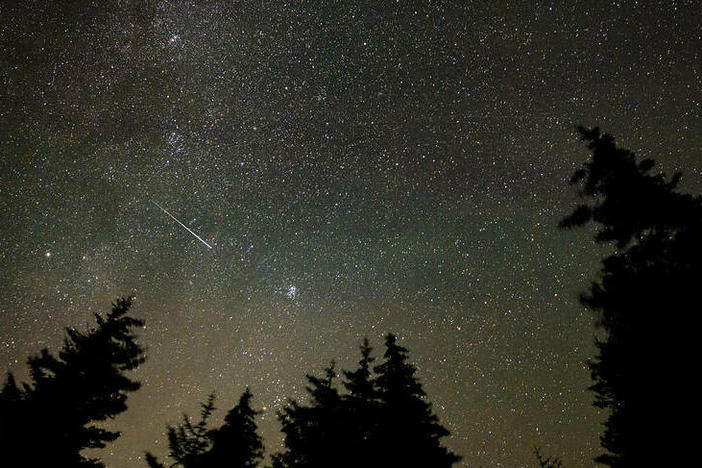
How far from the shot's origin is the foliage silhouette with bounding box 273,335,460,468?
9414 millimetres

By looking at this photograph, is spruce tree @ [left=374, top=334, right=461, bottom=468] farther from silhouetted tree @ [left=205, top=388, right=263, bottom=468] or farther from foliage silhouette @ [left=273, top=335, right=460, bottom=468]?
silhouetted tree @ [left=205, top=388, right=263, bottom=468]

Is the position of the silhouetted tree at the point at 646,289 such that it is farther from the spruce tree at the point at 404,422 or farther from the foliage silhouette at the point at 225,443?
the foliage silhouette at the point at 225,443

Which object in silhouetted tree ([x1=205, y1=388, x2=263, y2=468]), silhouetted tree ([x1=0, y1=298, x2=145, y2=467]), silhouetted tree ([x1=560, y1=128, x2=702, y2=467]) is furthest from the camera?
silhouetted tree ([x1=205, y1=388, x2=263, y2=468])

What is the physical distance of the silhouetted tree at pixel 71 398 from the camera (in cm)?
859

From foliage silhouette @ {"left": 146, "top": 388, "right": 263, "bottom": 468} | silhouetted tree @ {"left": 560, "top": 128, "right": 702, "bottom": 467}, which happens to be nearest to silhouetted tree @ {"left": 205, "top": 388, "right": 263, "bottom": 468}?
foliage silhouette @ {"left": 146, "top": 388, "right": 263, "bottom": 468}

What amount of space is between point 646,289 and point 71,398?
1300 cm

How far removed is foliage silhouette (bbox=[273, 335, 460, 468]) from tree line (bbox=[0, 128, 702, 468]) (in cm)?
3

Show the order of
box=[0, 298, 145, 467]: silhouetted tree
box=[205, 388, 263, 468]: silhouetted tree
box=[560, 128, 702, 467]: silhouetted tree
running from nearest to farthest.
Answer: box=[560, 128, 702, 467]: silhouetted tree, box=[0, 298, 145, 467]: silhouetted tree, box=[205, 388, 263, 468]: silhouetted tree

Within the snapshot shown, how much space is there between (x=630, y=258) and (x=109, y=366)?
1279 cm

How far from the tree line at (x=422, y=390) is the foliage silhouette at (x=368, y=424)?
0.11 feet

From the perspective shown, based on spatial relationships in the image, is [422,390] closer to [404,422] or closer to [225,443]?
[404,422]

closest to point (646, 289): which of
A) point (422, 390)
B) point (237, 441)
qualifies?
point (422, 390)

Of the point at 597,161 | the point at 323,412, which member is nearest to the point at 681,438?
the point at 597,161

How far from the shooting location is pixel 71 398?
30.4 feet
